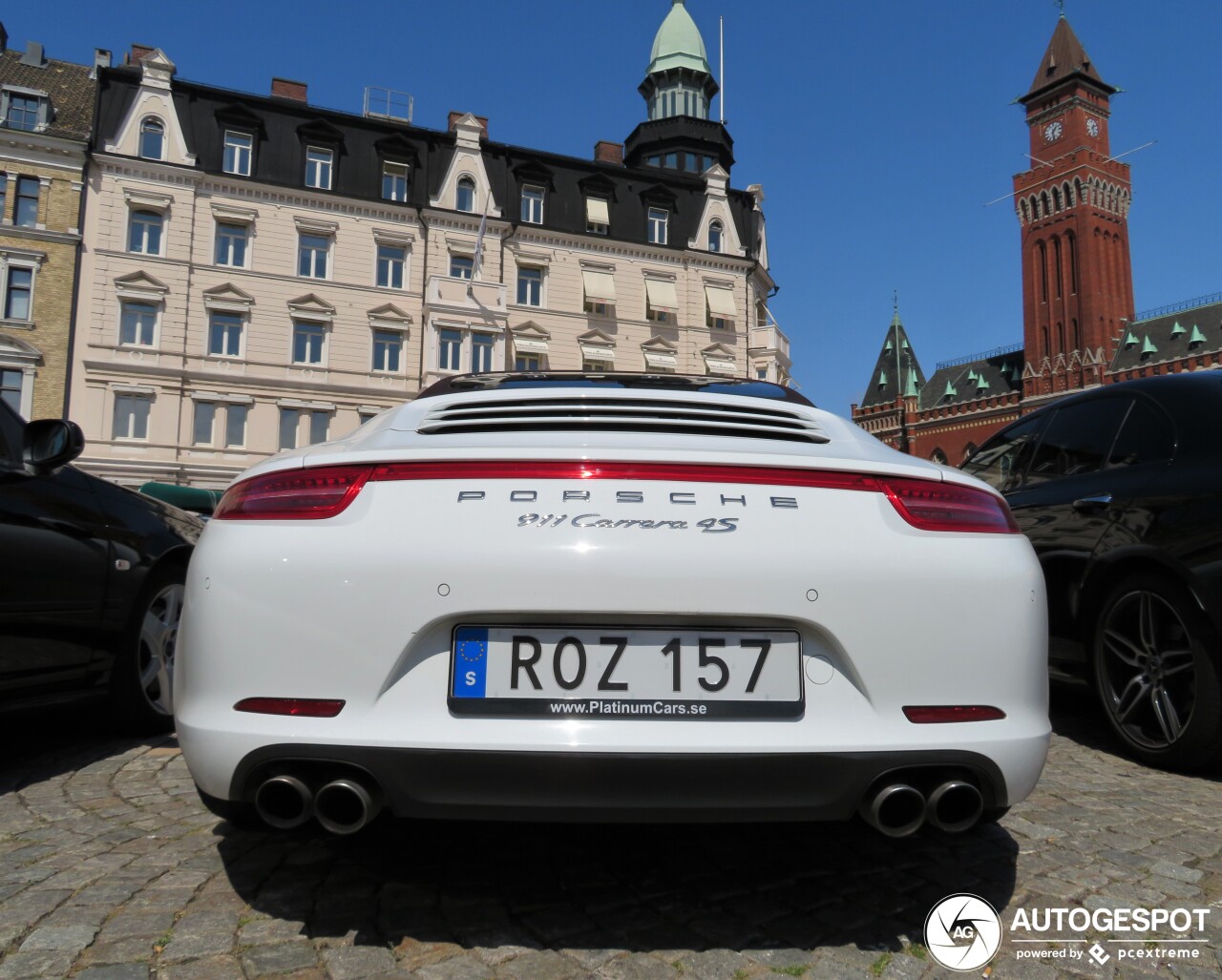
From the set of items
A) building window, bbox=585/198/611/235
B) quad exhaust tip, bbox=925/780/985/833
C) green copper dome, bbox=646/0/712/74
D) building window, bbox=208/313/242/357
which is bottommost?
quad exhaust tip, bbox=925/780/985/833

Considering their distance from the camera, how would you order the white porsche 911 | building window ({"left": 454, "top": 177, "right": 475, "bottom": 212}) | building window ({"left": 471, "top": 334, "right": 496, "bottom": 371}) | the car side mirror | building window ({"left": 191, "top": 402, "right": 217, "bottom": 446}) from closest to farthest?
1. the white porsche 911
2. the car side mirror
3. building window ({"left": 191, "top": 402, "right": 217, "bottom": 446})
4. building window ({"left": 471, "top": 334, "right": 496, "bottom": 371})
5. building window ({"left": 454, "top": 177, "right": 475, "bottom": 212})

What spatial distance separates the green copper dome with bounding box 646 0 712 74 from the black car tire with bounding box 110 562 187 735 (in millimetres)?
48103

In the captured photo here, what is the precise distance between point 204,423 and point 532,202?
14441 mm

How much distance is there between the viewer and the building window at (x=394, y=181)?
31.1 meters

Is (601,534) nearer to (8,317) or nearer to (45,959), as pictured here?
(45,959)

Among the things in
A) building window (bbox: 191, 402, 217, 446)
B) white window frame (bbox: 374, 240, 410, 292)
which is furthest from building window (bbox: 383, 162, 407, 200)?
building window (bbox: 191, 402, 217, 446)

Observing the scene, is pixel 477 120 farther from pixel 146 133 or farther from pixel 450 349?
pixel 146 133

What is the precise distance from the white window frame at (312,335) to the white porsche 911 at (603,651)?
29.0 meters

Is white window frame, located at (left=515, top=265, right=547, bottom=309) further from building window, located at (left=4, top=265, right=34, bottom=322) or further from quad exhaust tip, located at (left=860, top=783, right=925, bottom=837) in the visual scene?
quad exhaust tip, located at (left=860, top=783, right=925, bottom=837)

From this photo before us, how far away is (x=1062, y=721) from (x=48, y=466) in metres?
4.66

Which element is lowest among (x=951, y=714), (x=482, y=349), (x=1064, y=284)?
(x=951, y=714)

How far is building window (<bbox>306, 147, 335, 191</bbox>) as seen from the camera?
30125mm

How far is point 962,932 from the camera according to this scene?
76.9 inches

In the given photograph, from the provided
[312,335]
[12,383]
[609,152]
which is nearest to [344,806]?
[12,383]
